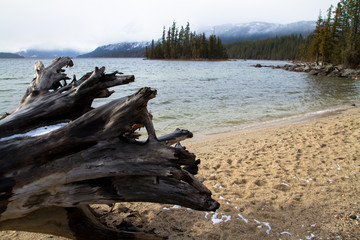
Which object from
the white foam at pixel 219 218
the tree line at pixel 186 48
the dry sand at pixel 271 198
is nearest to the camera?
the dry sand at pixel 271 198

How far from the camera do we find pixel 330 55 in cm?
5481

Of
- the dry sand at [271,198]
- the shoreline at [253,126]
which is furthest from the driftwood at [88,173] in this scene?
the shoreline at [253,126]

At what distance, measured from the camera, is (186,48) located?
108750 millimetres

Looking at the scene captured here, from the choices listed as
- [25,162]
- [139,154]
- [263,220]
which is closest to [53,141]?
[25,162]

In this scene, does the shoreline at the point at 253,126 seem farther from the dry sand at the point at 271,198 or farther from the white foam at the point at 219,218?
the white foam at the point at 219,218

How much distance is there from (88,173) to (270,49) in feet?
546

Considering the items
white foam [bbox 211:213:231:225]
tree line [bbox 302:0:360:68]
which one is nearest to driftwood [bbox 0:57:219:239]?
white foam [bbox 211:213:231:225]

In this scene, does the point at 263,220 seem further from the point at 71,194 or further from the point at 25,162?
the point at 25,162

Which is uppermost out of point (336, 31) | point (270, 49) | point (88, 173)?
point (270, 49)

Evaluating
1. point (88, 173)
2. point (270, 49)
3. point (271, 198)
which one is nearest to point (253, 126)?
point (271, 198)

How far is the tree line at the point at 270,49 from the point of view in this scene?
13501cm

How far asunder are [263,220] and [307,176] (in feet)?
6.01

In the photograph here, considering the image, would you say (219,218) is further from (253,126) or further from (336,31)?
(336,31)

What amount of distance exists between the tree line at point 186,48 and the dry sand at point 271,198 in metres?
105
